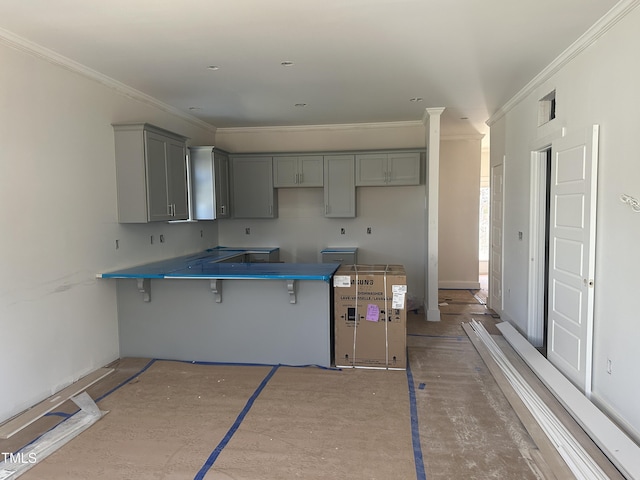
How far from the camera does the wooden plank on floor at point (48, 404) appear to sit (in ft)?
9.29

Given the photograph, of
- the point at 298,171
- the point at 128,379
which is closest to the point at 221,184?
the point at 298,171

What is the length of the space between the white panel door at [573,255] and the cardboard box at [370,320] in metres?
1.29

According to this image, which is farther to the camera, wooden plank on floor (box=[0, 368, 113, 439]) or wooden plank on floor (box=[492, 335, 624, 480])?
wooden plank on floor (box=[0, 368, 113, 439])

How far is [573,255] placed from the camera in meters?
3.32

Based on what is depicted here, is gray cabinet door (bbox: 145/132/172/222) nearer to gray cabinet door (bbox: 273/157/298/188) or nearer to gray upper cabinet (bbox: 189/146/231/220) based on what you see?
gray upper cabinet (bbox: 189/146/231/220)

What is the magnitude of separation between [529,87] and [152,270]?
13.7 feet

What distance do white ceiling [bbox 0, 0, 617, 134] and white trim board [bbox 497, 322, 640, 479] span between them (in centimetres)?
261

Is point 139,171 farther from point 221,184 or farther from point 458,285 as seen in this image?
point 458,285

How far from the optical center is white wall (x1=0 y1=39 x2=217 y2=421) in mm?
2996

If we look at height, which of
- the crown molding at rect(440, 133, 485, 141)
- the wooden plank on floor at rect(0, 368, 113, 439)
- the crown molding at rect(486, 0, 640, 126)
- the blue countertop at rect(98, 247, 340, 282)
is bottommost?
the wooden plank on floor at rect(0, 368, 113, 439)

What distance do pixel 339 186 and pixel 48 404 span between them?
430 cm

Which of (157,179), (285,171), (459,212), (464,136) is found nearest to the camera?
(157,179)

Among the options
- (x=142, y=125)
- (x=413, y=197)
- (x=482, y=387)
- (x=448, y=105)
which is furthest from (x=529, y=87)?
(x=142, y=125)

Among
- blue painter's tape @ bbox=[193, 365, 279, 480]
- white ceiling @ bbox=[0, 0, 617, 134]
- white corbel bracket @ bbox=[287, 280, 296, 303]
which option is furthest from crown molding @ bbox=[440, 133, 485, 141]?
blue painter's tape @ bbox=[193, 365, 279, 480]
